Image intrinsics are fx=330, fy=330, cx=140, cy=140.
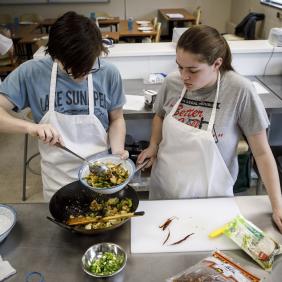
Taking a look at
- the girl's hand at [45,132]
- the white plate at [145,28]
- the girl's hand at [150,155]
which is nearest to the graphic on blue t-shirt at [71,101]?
the girl's hand at [45,132]

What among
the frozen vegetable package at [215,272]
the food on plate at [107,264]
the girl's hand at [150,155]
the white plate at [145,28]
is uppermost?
the white plate at [145,28]

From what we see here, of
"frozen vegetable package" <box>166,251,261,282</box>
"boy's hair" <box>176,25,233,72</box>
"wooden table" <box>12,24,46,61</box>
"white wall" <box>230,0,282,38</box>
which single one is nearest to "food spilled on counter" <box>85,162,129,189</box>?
"frozen vegetable package" <box>166,251,261,282</box>

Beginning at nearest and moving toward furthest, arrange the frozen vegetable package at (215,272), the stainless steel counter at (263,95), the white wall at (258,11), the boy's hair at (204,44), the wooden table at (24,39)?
the frozen vegetable package at (215,272), the boy's hair at (204,44), the stainless steel counter at (263,95), the wooden table at (24,39), the white wall at (258,11)

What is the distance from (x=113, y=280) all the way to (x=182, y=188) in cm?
50

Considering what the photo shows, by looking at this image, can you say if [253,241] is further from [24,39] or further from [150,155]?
[24,39]

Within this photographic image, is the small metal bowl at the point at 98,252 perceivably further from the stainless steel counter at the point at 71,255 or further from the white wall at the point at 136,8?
the white wall at the point at 136,8

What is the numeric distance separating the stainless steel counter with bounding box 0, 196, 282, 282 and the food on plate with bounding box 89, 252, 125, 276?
3 centimetres

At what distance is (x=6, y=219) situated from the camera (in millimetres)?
1062

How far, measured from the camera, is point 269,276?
87 centimetres

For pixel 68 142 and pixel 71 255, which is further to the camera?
pixel 68 142

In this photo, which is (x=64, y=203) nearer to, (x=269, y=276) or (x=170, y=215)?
(x=170, y=215)

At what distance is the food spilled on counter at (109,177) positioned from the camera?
1062mm

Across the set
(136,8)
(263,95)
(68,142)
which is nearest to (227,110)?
(68,142)

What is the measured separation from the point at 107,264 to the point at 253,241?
42cm
